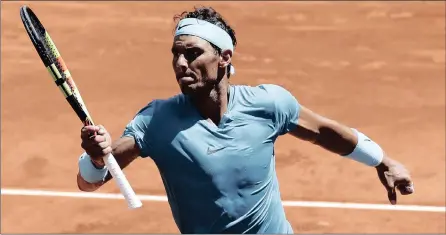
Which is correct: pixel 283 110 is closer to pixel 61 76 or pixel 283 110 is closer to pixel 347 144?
pixel 347 144

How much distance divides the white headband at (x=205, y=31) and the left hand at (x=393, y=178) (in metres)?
1.43

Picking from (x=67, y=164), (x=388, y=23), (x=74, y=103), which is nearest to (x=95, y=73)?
(x=67, y=164)

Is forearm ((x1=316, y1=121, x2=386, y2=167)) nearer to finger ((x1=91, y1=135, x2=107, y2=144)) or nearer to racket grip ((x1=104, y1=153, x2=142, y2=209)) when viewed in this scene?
racket grip ((x1=104, y1=153, x2=142, y2=209))

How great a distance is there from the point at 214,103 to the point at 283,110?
0.45 meters

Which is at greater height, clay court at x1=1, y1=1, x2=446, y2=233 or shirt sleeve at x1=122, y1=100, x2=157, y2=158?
shirt sleeve at x1=122, y1=100, x2=157, y2=158

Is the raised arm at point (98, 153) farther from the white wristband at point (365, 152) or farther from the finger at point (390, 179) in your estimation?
the finger at point (390, 179)

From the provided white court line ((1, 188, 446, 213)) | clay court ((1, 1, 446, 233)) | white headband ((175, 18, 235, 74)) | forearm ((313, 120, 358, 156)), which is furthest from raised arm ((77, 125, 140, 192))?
white court line ((1, 188, 446, 213))

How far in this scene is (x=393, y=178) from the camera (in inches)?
249

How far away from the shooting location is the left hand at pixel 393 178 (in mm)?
6301

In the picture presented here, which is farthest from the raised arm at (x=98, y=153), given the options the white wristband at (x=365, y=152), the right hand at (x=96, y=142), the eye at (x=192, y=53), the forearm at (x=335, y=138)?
the white wristband at (x=365, y=152)

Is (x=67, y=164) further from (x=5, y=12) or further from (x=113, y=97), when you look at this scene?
(x=5, y=12)

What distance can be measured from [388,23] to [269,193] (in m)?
10.9

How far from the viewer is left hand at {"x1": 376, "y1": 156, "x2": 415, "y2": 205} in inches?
248

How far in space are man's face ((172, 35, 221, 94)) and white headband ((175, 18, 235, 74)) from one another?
4cm
